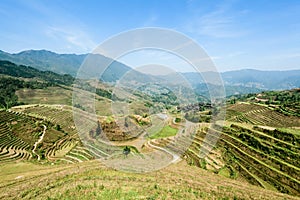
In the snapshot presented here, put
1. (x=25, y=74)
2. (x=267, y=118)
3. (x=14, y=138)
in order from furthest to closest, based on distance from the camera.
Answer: (x=25, y=74) < (x=267, y=118) < (x=14, y=138)

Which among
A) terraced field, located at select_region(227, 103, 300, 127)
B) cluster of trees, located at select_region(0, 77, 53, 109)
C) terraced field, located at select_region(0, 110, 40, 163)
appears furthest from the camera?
cluster of trees, located at select_region(0, 77, 53, 109)

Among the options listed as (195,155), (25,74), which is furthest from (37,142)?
(25,74)

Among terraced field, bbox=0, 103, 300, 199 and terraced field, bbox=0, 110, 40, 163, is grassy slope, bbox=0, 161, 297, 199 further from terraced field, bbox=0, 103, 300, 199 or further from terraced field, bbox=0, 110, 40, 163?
terraced field, bbox=0, 110, 40, 163

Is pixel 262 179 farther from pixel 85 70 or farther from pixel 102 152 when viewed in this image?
pixel 85 70

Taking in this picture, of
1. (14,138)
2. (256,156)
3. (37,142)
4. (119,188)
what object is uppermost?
(119,188)

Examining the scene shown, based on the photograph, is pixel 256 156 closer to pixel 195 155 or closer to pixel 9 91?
pixel 195 155

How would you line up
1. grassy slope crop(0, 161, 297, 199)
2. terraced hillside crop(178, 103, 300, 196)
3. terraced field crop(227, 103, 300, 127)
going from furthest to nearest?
1. terraced field crop(227, 103, 300, 127)
2. terraced hillside crop(178, 103, 300, 196)
3. grassy slope crop(0, 161, 297, 199)

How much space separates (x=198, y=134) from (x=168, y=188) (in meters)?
16.2

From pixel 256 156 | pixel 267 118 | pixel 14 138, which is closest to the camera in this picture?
pixel 256 156

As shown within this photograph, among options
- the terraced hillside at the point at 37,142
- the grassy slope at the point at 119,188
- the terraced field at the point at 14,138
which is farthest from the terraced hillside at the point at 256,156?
the terraced field at the point at 14,138

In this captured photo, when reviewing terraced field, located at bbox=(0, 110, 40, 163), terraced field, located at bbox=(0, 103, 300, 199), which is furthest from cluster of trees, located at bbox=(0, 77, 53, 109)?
terraced field, located at bbox=(0, 103, 300, 199)

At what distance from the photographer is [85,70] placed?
7.44 m

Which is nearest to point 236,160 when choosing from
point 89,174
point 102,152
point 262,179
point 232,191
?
point 262,179

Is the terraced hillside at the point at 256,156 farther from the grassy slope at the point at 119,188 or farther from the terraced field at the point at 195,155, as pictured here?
the grassy slope at the point at 119,188
